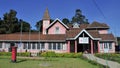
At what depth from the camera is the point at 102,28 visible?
162 feet

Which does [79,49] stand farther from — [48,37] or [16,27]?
[16,27]

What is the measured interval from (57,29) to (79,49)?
731cm

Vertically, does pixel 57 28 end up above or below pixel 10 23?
below

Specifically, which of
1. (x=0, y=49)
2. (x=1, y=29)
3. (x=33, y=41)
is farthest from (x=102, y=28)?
(x=1, y=29)

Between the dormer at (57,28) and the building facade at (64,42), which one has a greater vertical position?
the dormer at (57,28)

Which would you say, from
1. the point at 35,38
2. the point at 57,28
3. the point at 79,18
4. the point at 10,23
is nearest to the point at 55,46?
the point at 35,38

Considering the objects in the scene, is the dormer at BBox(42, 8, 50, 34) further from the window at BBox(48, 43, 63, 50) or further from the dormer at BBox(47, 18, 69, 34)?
the window at BBox(48, 43, 63, 50)

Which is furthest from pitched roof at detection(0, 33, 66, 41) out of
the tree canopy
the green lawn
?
the tree canopy

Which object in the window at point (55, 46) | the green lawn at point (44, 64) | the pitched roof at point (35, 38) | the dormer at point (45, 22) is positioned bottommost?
the green lawn at point (44, 64)

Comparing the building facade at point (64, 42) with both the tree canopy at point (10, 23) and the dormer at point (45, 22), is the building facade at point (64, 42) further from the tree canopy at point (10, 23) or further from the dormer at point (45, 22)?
the tree canopy at point (10, 23)

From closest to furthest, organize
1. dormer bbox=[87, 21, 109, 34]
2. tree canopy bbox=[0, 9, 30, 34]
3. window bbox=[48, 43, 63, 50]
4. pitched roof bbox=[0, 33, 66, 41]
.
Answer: window bbox=[48, 43, 63, 50], pitched roof bbox=[0, 33, 66, 41], dormer bbox=[87, 21, 109, 34], tree canopy bbox=[0, 9, 30, 34]

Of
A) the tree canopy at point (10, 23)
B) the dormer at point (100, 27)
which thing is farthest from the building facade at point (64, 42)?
the tree canopy at point (10, 23)

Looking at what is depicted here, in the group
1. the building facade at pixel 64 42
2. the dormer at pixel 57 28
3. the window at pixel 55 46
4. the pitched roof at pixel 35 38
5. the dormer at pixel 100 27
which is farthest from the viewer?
the dormer at pixel 100 27

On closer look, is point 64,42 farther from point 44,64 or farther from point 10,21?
point 10,21
